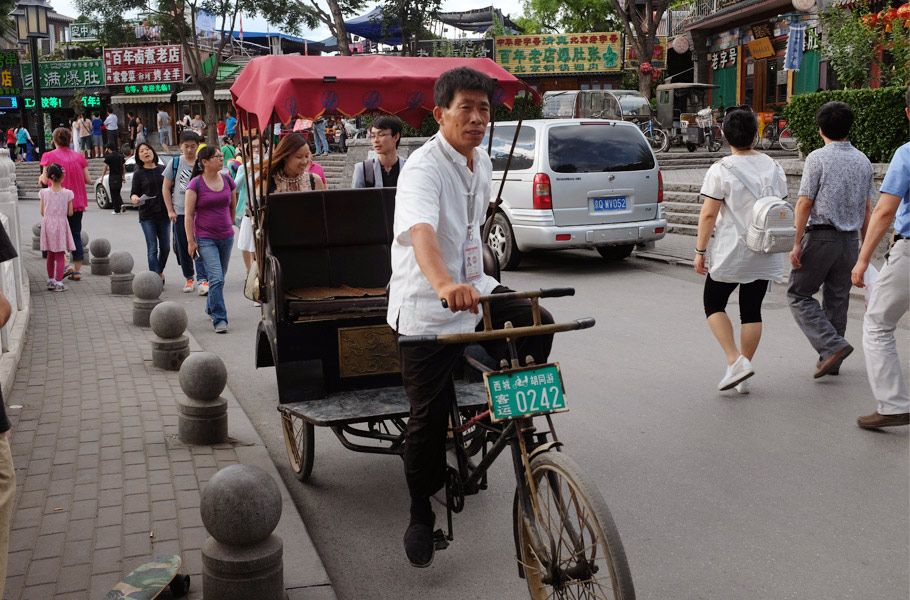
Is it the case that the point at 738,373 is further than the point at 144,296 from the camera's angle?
No

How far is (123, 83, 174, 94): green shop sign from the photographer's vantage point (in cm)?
4709

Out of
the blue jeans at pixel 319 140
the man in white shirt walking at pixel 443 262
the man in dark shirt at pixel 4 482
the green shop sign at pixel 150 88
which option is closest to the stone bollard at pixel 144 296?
the man in white shirt walking at pixel 443 262

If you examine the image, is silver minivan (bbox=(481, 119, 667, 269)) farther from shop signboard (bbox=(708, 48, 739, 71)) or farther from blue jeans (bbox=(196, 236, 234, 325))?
shop signboard (bbox=(708, 48, 739, 71))

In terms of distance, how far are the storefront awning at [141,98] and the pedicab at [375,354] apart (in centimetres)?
4341

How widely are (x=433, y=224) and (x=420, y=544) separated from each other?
1.27 metres

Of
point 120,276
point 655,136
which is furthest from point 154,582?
point 655,136

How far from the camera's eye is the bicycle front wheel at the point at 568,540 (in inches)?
115

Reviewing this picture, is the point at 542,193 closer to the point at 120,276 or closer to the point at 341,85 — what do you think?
the point at 120,276

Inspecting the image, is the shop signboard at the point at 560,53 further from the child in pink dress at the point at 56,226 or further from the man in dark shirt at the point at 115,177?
the child in pink dress at the point at 56,226

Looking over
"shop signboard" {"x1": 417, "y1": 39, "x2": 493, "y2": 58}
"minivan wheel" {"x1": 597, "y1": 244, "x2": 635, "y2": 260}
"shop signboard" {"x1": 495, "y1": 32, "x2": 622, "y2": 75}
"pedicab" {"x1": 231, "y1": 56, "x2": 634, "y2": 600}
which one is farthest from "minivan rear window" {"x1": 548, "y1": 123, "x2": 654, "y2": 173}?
"shop signboard" {"x1": 495, "y1": 32, "x2": 622, "y2": 75}

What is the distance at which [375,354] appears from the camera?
206 inches

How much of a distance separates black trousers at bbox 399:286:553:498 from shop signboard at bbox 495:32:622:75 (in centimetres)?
3901

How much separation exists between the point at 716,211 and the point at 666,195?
11.2 m

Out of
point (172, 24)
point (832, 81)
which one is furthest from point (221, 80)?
point (832, 81)
